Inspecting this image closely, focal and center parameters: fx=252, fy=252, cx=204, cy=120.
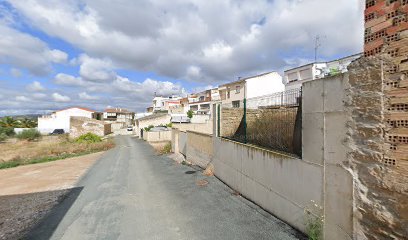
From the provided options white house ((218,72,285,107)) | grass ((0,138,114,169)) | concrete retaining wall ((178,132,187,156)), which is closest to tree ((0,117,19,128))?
grass ((0,138,114,169))

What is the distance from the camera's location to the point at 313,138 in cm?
493

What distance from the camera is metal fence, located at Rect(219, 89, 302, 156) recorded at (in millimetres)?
5999

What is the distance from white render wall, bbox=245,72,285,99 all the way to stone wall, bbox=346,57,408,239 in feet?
128

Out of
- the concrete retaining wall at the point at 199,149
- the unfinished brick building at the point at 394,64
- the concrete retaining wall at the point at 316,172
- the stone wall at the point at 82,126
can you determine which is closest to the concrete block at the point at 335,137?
the concrete retaining wall at the point at 316,172

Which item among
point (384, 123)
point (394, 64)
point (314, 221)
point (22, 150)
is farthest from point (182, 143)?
point (22, 150)

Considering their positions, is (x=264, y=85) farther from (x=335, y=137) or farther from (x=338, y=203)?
(x=338, y=203)

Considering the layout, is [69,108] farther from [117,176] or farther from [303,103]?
[303,103]

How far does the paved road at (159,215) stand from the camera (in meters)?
5.84

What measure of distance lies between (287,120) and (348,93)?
2.49 m

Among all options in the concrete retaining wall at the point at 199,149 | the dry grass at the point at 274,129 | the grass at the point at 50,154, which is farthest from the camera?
the grass at the point at 50,154

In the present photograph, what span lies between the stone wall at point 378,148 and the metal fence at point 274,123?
5.75 ft

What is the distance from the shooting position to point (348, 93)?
4.07m

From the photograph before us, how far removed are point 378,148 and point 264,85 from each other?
133 ft

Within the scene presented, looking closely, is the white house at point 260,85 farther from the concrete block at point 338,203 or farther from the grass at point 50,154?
the concrete block at point 338,203
